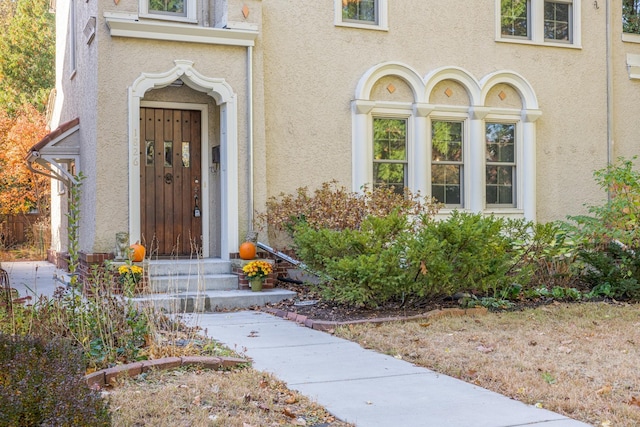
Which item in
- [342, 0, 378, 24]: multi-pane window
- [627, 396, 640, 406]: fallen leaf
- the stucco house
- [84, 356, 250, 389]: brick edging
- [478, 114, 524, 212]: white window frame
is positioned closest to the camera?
[627, 396, 640, 406]: fallen leaf

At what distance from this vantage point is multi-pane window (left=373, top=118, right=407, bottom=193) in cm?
1289

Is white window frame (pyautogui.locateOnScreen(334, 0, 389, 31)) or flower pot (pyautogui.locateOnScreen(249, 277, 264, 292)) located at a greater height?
white window frame (pyautogui.locateOnScreen(334, 0, 389, 31))

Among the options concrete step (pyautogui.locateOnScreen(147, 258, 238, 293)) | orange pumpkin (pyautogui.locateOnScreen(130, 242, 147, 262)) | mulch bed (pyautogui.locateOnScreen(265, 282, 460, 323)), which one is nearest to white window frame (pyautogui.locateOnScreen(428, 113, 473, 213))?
mulch bed (pyautogui.locateOnScreen(265, 282, 460, 323))

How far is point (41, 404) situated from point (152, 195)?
858 centimetres

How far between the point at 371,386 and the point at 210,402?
4.48ft

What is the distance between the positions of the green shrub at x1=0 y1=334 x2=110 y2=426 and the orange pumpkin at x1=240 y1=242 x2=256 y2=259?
6496 millimetres

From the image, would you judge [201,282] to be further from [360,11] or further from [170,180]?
[360,11]

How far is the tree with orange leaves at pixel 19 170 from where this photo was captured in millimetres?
21109

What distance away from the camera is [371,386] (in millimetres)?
5727

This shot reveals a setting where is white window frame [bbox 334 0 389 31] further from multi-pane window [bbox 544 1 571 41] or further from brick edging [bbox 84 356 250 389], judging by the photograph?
brick edging [bbox 84 356 250 389]

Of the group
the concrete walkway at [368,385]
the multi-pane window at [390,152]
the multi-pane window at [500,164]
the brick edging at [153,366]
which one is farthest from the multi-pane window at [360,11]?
the brick edging at [153,366]

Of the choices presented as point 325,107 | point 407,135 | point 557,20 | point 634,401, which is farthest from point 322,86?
point 634,401

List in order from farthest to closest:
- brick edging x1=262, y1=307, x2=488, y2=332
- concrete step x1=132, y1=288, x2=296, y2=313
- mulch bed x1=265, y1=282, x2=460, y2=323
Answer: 1. concrete step x1=132, y1=288, x2=296, y2=313
2. mulch bed x1=265, y1=282, x2=460, y2=323
3. brick edging x1=262, y1=307, x2=488, y2=332

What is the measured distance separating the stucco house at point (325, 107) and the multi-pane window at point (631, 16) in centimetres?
98
